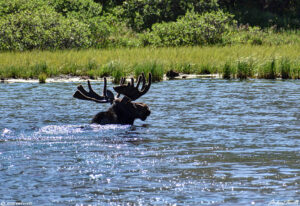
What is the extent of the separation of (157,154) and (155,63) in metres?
17.1

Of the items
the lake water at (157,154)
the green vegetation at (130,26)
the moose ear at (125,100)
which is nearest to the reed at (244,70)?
the lake water at (157,154)

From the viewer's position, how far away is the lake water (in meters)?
7.74

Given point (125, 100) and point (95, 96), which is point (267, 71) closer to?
point (95, 96)

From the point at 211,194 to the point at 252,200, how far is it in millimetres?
526

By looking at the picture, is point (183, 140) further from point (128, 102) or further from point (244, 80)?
point (244, 80)

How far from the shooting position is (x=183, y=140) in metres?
11.6

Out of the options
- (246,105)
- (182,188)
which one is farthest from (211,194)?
(246,105)

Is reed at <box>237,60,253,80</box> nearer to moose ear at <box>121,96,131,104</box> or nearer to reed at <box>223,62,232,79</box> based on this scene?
reed at <box>223,62,232,79</box>

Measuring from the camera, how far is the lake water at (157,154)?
7.74 meters

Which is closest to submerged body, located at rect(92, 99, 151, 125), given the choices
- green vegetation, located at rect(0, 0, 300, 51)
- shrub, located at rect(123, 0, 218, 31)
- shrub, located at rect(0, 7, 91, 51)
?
shrub, located at rect(0, 7, 91, 51)

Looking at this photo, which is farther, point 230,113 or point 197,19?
point 197,19

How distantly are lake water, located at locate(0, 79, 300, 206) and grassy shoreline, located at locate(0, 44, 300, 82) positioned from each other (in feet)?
29.4

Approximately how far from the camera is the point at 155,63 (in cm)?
2717

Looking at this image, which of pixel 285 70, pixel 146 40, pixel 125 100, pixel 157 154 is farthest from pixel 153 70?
pixel 157 154
